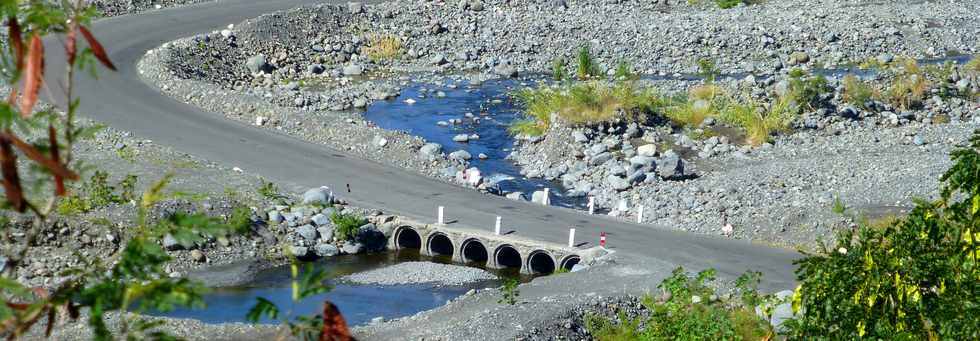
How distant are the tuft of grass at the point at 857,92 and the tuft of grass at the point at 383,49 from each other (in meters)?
16.7

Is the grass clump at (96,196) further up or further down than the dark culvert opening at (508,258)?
further up

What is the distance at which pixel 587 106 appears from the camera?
3528 centimetres

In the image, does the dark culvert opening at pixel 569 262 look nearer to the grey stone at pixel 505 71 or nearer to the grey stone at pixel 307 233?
the grey stone at pixel 307 233

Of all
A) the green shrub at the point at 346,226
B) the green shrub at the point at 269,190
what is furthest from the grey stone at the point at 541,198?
the green shrub at the point at 269,190

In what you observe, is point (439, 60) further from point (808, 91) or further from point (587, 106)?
point (808, 91)

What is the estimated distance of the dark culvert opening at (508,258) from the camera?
26.2 m

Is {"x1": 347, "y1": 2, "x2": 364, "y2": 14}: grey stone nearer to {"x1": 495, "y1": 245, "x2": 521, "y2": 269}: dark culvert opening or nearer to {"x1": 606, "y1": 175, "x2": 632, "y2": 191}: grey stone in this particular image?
{"x1": 606, "y1": 175, "x2": 632, "y2": 191}: grey stone

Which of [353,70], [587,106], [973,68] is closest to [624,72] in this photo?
[587,106]

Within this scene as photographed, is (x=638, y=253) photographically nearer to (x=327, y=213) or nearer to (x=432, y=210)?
(x=432, y=210)

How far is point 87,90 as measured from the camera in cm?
3638

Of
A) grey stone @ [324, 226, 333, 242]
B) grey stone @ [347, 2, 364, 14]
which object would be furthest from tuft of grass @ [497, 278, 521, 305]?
grey stone @ [347, 2, 364, 14]

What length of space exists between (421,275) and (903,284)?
16.7 metres

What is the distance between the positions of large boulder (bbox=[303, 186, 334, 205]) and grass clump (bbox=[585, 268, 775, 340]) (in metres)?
9.08

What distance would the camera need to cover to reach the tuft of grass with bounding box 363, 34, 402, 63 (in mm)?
45750
